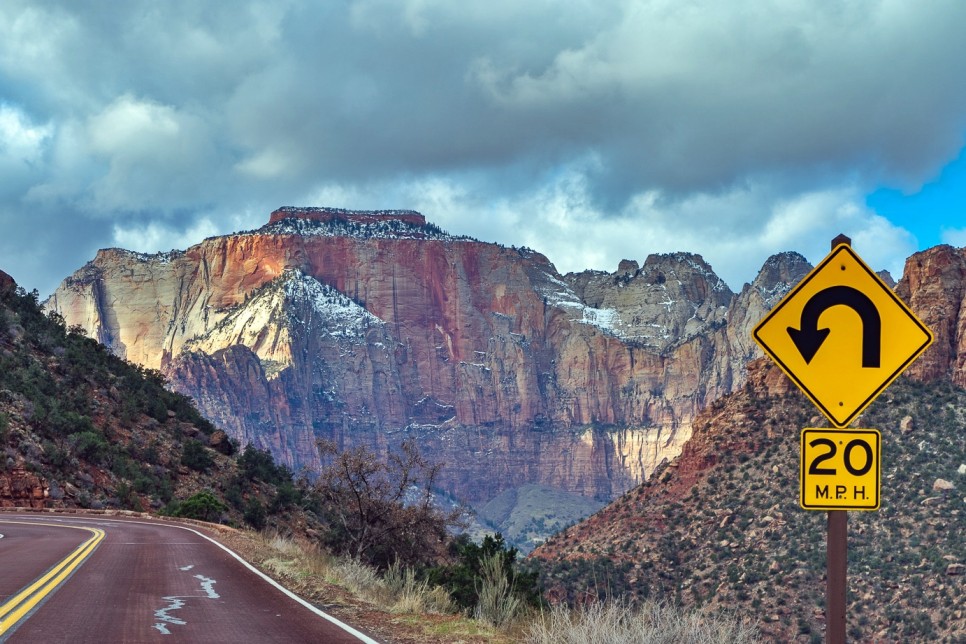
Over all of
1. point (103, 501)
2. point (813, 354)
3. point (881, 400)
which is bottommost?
point (103, 501)

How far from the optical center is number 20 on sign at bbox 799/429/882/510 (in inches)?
253

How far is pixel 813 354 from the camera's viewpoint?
665cm

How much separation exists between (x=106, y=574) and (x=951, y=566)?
37305 mm

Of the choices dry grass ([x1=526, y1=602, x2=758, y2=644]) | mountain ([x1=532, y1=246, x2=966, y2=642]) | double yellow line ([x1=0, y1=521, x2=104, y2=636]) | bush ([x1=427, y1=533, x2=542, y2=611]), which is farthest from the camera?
mountain ([x1=532, y1=246, x2=966, y2=642])

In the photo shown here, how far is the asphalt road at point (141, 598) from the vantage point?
11.3 meters

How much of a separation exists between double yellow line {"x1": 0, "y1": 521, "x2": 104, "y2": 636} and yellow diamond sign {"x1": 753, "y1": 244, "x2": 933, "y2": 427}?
880 cm

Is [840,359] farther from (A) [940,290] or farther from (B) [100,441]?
(A) [940,290]

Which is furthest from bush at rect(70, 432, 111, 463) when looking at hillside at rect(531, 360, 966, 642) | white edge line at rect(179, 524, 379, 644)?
white edge line at rect(179, 524, 379, 644)

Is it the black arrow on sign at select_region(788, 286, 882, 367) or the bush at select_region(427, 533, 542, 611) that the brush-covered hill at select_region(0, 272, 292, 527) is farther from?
the black arrow on sign at select_region(788, 286, 882, 367)

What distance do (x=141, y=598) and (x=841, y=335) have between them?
1143cm

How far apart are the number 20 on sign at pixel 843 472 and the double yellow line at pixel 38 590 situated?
8.68 m

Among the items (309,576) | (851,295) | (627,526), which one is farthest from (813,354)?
(627,526)

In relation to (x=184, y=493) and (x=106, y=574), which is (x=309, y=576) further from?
(x=184, y=493)

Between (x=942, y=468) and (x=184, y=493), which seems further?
(x=942, y=468)
